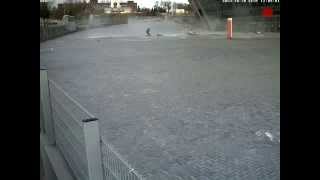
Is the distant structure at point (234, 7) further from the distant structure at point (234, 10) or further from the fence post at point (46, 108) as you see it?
the fence post at point (46, 108)

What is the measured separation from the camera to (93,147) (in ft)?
7.82

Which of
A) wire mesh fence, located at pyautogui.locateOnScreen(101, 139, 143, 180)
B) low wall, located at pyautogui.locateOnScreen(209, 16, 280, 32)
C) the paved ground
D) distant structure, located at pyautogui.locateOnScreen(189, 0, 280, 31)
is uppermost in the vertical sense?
distant structure, located at pyautogui.locateOnScreen(189, 0, 280, 31)

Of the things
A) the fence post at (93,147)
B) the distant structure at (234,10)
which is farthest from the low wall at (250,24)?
the fence post at (93,147)

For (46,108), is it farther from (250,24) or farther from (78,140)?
(250,24)

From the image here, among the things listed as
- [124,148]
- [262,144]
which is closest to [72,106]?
[124,148]

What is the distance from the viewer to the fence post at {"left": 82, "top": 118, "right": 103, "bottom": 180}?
2.31 metres

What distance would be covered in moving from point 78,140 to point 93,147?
641 mm

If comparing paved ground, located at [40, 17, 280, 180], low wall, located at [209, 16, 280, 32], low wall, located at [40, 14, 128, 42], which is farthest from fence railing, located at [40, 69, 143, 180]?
low wall, located at [209, 16, 280, 32]

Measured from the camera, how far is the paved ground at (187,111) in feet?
12.2

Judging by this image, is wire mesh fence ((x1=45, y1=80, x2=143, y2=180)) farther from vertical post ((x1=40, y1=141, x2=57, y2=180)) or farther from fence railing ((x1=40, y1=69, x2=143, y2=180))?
vertical post ((x1=40, y1=141, x2=57, y2=180))

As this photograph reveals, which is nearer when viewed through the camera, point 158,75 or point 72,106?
point 72,106

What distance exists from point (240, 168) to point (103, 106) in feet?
10.2
